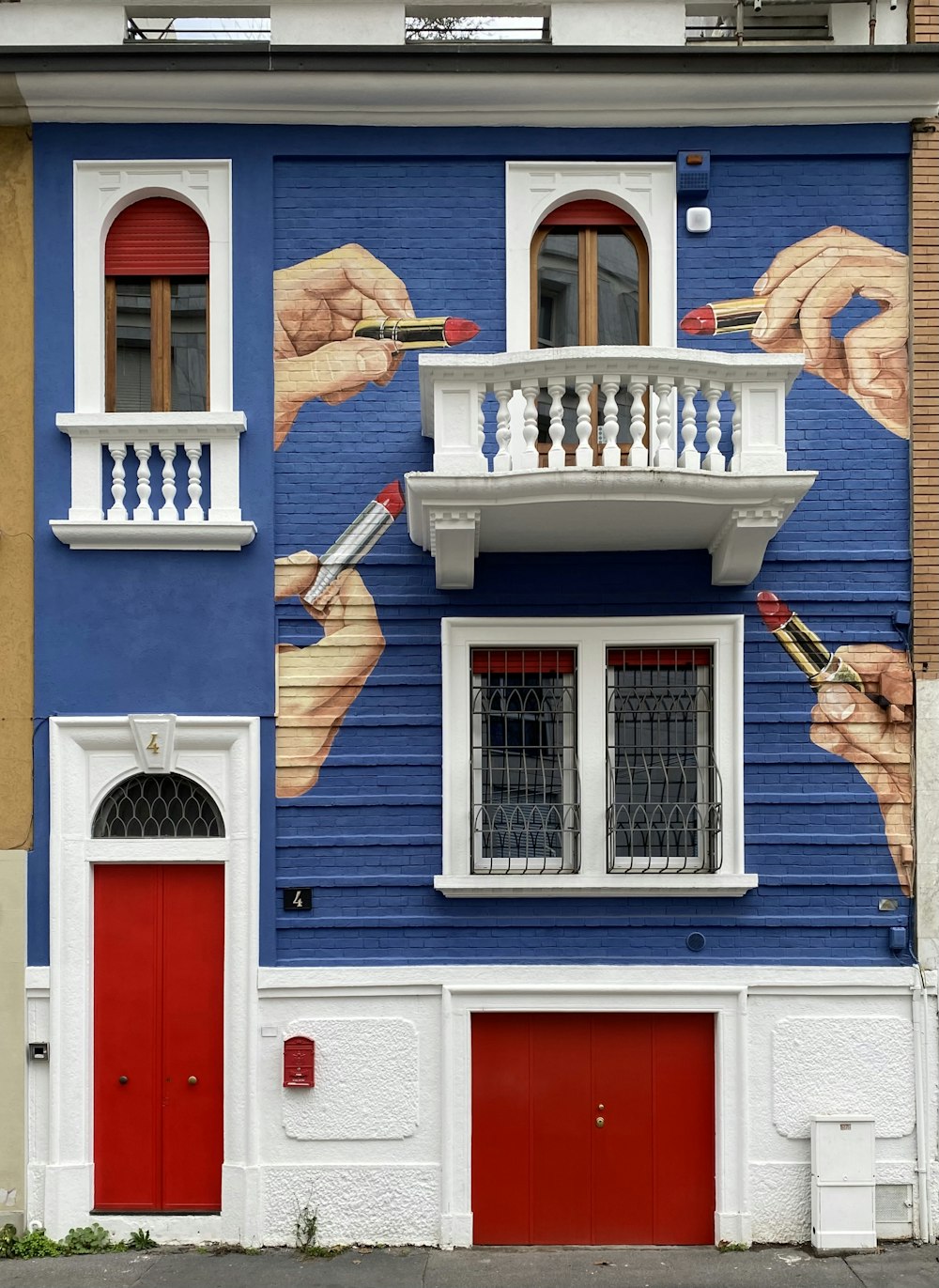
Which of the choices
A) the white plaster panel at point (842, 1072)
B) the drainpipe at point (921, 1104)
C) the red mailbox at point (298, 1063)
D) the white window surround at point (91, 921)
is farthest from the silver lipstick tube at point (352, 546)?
the drainpipe at point (921, 1104)

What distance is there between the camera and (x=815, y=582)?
8.04m

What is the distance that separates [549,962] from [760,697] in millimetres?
2590

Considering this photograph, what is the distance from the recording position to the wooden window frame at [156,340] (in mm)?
8266

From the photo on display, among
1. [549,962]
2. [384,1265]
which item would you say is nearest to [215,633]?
[549,962]

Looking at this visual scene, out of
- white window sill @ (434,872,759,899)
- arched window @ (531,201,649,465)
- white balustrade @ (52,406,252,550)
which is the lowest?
white window sill @ (434,872,759,899)

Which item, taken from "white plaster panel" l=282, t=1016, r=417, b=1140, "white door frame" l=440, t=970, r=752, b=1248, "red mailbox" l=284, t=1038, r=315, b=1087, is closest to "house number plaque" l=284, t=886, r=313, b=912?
"white plaster panel" l=282, t=1016, r=417, b=1140

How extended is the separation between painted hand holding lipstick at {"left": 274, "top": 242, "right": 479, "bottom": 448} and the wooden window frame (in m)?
0.70

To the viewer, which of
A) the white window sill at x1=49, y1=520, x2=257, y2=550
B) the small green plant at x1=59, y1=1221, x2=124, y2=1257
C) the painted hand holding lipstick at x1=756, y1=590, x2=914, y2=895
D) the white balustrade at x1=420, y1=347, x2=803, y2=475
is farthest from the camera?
the painted hand holding lipstick at x1=756, y1=590, x2=914, y2=895

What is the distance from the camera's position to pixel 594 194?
26.9 ft

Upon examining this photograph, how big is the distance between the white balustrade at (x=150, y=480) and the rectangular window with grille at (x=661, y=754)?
319cm

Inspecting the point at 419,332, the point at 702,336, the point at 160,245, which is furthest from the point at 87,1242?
the point at 702,336

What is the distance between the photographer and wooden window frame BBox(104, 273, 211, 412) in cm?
827

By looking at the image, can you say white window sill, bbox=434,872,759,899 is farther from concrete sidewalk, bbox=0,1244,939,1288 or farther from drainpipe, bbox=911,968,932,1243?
concrete sidewalk, bbox=0,1244,939,1288

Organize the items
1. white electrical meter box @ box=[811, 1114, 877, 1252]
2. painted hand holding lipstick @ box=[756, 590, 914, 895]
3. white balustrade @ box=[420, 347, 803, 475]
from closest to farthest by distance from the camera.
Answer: white balustrade @ box=[420, 347, 803, 475]
white electrical meter box @ box=[811, 1114, 877, 1252]
painted hand holding lipstick @ box=[756, 590, 914, 895]
